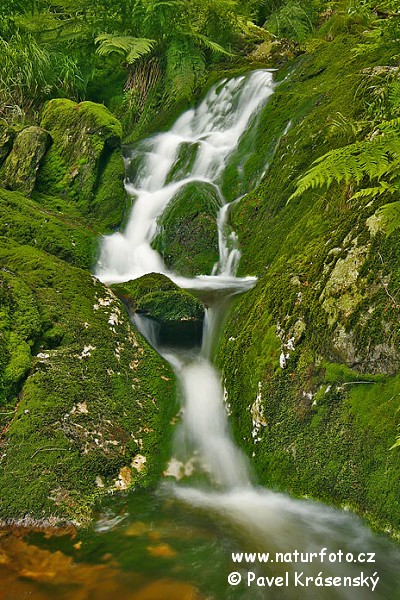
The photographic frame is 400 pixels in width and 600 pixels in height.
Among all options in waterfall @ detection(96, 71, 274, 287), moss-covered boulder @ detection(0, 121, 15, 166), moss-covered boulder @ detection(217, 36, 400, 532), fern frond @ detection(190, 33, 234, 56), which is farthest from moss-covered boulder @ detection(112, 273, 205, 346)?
fern frond @ detection(190, 33, 234, 56)

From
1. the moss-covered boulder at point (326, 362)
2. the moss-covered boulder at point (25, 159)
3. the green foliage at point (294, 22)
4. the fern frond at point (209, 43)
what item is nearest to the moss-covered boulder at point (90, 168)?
the moss-covered boulder at point (25, 159)

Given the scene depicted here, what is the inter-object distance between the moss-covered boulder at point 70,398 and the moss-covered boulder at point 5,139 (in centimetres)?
411

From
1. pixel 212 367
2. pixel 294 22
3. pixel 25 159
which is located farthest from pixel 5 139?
pixel 294 22

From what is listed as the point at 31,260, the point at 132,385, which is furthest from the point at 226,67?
the point at 132,385

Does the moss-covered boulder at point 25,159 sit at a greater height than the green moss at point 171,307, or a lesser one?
greater

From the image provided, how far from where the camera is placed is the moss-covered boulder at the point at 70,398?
3.08m

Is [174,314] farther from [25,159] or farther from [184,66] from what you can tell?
[184,66]

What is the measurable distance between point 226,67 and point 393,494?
1075 cm

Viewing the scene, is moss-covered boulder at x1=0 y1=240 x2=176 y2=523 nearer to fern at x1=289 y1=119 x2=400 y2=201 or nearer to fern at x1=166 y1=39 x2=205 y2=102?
fern at x1=289 y1=119 x2=400 y2=201

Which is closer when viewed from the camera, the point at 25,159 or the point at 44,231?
the point at 44,231

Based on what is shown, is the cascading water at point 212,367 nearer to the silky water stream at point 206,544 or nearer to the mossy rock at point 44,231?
the silky water stream at point 206,544

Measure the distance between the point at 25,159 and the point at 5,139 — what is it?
0.57 meters

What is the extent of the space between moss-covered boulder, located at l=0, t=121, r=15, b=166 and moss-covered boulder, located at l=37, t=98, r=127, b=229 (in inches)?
26.0

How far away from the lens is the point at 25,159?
26.8ft
